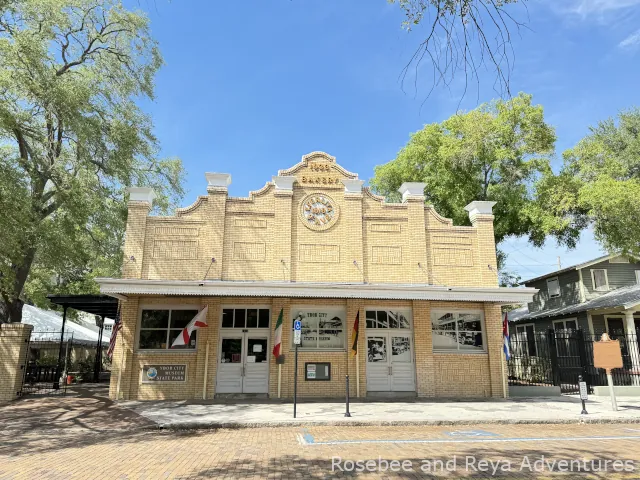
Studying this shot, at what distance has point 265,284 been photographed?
14.2 m

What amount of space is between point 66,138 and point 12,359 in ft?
27.4

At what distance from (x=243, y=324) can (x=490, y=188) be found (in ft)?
50.6

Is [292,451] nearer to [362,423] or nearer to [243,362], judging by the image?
[362,423]

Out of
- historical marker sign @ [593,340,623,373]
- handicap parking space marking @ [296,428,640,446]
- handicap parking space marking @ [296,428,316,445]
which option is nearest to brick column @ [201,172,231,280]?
handicap parking space marking @ [296,428,316,445]

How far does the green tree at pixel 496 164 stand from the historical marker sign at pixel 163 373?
1539cm

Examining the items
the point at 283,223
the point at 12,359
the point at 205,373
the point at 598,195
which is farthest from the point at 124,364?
the point at 598,195

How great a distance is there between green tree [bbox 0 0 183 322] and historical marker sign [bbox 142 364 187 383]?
5.19 meters

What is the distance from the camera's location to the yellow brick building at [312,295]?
14.7 meters

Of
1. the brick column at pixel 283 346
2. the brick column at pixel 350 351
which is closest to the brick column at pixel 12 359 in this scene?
the brick column at pixel 283 346

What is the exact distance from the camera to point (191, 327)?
14133 mm

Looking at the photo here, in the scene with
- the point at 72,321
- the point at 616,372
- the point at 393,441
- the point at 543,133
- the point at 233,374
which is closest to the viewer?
the point at 393,441

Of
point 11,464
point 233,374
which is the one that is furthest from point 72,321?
point 11,464

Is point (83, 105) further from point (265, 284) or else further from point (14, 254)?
point (265, 284)

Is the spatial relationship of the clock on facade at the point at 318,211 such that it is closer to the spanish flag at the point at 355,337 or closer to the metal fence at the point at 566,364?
the spanish flag at the point at 355,337
